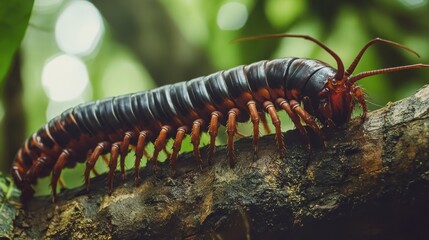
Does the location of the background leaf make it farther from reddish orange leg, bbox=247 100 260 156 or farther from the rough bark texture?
reddish orange leg, bbox=247 100 260 156

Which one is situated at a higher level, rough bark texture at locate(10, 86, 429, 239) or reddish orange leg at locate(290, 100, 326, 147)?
reddish orange leg at locate(290, 100, 326, 147)

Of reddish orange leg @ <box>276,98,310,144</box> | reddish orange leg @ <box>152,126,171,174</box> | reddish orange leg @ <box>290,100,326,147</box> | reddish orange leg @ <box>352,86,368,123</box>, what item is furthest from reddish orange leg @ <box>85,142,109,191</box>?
reddish orange leg @ <box>352,86,368,123</box>

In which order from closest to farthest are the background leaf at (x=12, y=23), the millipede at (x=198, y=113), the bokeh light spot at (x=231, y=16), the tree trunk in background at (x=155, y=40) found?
the millipede at (x=198, y=113), the background leaf at (x=12, y=23), the bokeh light spot at (x=231, y=16), the tree trunk in background at (x=155, y=40)

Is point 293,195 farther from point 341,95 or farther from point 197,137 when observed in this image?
point 197,137

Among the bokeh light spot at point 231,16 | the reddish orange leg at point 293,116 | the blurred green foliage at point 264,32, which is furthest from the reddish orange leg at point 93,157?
the bokeh light spot at point 231,16

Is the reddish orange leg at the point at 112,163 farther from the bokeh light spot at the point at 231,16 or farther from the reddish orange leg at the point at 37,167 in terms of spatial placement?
the bokeh light spot at the point at 231,16

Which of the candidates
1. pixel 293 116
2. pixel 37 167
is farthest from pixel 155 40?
pixel 293 116
